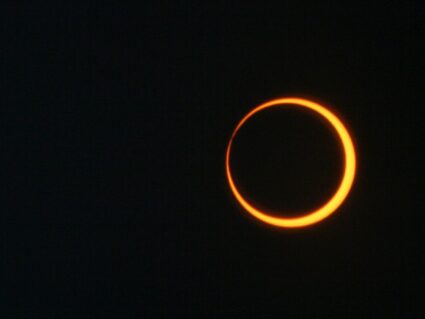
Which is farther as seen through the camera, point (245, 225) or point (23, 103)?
point (23, 103)

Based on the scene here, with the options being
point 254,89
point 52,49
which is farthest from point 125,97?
point 254,89

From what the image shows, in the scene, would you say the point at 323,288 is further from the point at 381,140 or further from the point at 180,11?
the point at 180,11

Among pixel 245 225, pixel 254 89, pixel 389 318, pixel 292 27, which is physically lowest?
pixel 389 318

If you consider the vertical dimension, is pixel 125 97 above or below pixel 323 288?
above

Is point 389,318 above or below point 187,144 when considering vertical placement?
below

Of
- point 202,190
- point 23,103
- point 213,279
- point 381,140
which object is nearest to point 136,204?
point 202,190

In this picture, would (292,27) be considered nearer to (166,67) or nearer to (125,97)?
(166,67)
